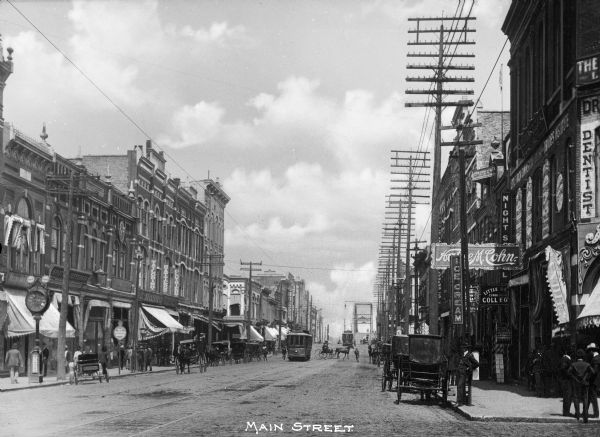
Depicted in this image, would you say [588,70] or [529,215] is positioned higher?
[588,70]

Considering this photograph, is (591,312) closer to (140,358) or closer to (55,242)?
(55,242)

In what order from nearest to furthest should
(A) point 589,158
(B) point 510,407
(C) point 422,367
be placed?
(B) point 510,407
(A) point 589,158
(C) point 422,367

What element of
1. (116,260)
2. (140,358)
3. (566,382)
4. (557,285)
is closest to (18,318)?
(140,358)

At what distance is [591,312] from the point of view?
78.9 ft

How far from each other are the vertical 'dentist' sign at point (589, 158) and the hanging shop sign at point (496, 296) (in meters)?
13.0

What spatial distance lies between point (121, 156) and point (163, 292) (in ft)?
41.5

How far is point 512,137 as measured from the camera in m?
39.5

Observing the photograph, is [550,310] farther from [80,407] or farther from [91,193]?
[91,193]

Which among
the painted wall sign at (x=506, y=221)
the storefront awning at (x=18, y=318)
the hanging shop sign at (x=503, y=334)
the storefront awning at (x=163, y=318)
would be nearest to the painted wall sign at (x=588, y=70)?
the hanging shop sign at (x=503, y=334)

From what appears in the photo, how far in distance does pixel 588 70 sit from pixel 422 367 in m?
10.4

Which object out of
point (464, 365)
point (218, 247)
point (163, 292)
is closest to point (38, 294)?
point (464, 365)

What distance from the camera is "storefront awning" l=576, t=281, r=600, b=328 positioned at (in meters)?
23.8

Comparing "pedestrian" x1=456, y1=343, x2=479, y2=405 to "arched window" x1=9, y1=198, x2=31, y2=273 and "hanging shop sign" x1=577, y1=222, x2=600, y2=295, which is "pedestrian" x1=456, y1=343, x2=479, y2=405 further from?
"arched window" x1=9, y1=198, x2=31, y2=273

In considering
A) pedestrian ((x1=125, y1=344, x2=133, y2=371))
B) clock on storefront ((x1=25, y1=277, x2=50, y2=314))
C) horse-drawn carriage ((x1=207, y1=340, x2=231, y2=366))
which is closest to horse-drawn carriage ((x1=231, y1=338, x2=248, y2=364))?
horse-drawn carriage ((x1=207, y1=340, x2=231, y2=366))
